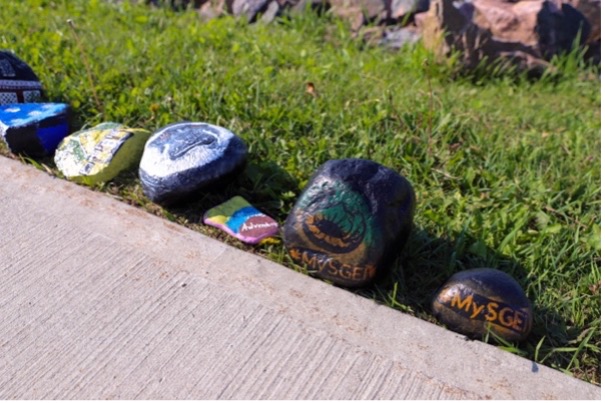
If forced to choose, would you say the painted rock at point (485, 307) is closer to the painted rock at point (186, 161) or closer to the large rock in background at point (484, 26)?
the painted rock at point (186, 161)

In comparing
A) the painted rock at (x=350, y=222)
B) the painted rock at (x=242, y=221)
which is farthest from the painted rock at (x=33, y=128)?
the painted rock at (x=350, y=222)

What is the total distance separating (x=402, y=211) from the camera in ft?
8.87

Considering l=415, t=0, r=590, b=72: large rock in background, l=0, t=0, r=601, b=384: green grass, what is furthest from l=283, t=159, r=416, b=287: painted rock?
l=415, t=0, r=590, b=72: large rock in background

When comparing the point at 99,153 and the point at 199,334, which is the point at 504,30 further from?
the point at 199,334

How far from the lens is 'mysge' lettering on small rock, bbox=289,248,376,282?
265cm

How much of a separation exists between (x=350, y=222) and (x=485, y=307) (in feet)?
1.71

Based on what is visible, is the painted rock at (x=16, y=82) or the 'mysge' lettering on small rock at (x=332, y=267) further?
the painted rock at (x=16, y=82)

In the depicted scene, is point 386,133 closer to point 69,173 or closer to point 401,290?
point 401,290

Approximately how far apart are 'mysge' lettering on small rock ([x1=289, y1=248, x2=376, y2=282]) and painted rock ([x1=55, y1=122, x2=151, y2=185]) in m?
0.92

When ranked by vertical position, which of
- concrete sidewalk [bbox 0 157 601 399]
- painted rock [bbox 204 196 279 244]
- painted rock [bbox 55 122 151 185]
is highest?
painted rock [bbox 55 122 151 185]

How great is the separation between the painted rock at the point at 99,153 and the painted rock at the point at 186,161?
13 cm

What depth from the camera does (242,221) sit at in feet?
9.73

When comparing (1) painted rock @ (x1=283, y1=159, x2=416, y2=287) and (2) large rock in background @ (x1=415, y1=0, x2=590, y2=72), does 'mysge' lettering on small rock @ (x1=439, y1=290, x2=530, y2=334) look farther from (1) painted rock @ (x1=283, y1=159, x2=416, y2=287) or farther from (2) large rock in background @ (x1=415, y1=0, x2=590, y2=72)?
(2) large rock in background @ (x1=415, y1=0, x2=590, y2=72)

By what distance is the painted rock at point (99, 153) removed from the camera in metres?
3.20
